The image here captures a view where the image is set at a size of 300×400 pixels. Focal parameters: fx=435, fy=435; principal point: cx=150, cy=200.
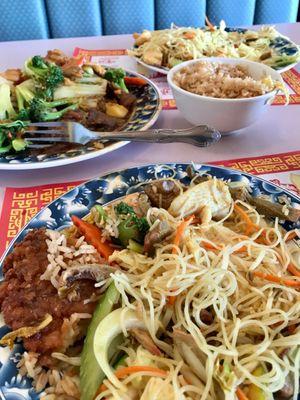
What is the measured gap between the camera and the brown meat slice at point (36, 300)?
834 mm

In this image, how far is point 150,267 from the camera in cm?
98

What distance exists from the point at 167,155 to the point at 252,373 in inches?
37.7

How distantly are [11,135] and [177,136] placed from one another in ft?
1.87

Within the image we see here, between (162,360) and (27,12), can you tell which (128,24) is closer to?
(27,12)

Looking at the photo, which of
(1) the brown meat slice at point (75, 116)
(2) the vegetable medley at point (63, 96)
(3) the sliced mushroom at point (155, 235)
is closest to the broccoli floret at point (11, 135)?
(2) the vegetable medley at point (63, 96)

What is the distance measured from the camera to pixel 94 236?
1059 mm

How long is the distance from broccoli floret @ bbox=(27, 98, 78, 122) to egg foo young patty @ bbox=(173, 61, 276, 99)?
0.46 m

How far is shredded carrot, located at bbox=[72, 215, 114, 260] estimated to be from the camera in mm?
1039

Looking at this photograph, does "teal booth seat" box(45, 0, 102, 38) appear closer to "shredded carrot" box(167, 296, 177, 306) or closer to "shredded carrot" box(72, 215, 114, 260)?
"shredded carrot" box(72, 215, 114, 260)

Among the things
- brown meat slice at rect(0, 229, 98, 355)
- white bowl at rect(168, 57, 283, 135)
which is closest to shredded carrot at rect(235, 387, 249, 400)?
brown meat slice at rect(0, 229, 98, 355)

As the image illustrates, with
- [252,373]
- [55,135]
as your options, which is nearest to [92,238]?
[252,373]

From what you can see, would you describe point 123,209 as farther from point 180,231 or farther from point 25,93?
point 25,93

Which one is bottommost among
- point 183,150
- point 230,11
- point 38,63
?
point 183,150

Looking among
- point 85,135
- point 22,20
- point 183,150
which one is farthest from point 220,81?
point 22,20
